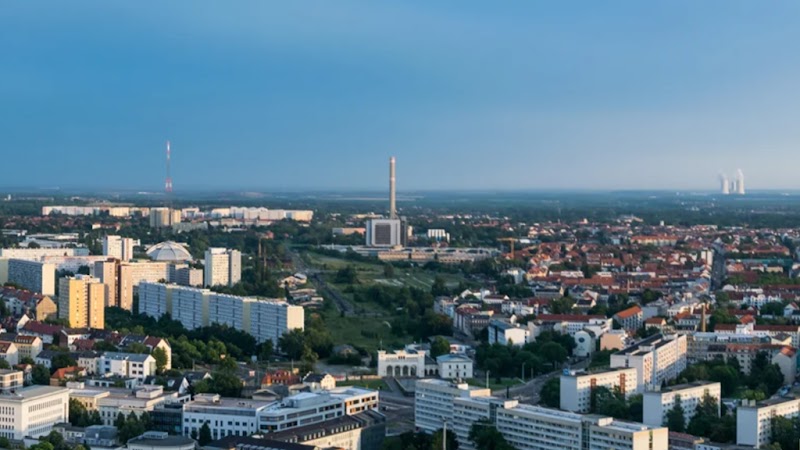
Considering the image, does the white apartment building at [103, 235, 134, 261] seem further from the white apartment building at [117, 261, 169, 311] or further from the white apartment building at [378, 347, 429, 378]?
the white apartment building at [378, 347, 429, 378]

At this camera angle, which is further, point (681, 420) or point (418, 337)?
point (418, 337)

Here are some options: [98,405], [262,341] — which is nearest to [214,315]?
[262,341]

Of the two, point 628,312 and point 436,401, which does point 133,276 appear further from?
point 436,401

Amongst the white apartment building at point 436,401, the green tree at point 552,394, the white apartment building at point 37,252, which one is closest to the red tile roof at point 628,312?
the green tree at point 552,394

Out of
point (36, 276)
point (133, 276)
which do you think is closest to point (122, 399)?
point (133, 276)

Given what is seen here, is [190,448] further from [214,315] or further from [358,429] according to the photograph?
[214,315]

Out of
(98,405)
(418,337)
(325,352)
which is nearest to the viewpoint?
(98,405)

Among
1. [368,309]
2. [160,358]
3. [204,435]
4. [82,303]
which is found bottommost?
[368,309]

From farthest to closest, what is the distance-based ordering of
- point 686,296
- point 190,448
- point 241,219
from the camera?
1. point 241,219
2. point 686,296
3. point 190,448
